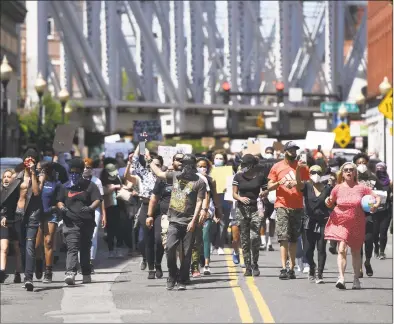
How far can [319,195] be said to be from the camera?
810 inches

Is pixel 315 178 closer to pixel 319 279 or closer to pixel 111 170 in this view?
pixel 319 279

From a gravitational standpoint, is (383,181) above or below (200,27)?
below

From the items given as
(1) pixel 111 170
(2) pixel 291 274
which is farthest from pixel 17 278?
(1) pixel 111 170

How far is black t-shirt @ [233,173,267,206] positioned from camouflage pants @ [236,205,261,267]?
5.0 inches

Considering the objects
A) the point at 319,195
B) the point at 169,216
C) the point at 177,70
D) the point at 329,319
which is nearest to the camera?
the point at 329,319

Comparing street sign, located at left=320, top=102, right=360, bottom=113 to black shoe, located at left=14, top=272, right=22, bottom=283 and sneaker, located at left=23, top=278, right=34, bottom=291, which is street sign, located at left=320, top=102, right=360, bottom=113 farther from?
sneaker, located at left=23, top=278, right=34, bottom=291

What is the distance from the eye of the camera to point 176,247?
63.3 ft

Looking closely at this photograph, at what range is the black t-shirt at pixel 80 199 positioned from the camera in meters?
20.0

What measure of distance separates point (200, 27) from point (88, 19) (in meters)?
15.5

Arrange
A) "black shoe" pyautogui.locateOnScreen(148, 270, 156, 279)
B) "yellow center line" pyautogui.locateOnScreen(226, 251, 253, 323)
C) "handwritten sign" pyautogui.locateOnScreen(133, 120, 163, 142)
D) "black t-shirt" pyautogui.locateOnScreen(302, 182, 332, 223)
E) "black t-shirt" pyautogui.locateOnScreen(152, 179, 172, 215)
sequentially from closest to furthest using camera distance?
"yellow center line" pyautogui.locateOnScreen(226, 251, 253, 323) < "black t-shirt" pyautogui.locateOnScreen(152, 179, 172, 215) < "black t-shirt" pyautogui.locateOnScreen(302, 182, 332, 223) < "black shoe" pyautogui.locateOnScreen(148, 270, 156, 279) < "handwritten sign" pyautogui.locateOnScreen(133, 120, 163, 142)

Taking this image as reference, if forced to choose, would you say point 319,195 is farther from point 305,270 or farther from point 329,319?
point 329,319

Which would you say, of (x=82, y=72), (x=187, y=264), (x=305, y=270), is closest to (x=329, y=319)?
(x=187, y=264)

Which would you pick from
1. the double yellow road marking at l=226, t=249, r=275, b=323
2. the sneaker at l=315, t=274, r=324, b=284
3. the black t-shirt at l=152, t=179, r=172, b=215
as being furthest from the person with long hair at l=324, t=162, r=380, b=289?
the black t-shirt at l=152, t=179, r=172, b=215

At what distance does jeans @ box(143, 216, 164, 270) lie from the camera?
2047 cm
